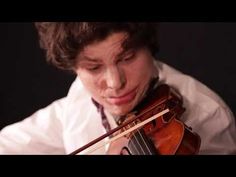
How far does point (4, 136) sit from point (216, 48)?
0.61 meters

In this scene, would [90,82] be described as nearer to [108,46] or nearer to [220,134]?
[108,46]

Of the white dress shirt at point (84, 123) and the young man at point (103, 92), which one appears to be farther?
the white dress shirt at point (84, 123)

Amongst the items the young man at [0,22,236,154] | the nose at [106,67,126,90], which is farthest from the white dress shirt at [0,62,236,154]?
the nose at [106,67,126,90]

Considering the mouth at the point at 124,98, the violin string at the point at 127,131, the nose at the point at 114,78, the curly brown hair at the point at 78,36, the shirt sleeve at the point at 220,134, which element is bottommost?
the shirt sleeve at the point at 220,134

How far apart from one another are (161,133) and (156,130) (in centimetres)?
1

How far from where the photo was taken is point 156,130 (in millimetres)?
1109

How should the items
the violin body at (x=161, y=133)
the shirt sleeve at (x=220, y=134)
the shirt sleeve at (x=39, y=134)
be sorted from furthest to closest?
the shirt sleeve at (x=39, y=134) → the shirt sleeve at (x=220, y=134) → the violin body at (x=161, y=133)

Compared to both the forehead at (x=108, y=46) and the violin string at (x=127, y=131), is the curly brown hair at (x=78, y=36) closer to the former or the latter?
the forehead at (x=108, y=46)

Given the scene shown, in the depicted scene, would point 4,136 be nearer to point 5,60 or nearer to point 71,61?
point 5,60

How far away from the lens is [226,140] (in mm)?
1200

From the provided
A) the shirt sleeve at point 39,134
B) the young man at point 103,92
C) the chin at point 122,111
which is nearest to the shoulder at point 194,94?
the young man at point 103,92

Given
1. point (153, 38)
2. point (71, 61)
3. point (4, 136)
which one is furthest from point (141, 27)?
point (4, 136)

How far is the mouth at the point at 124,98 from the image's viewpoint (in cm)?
115
